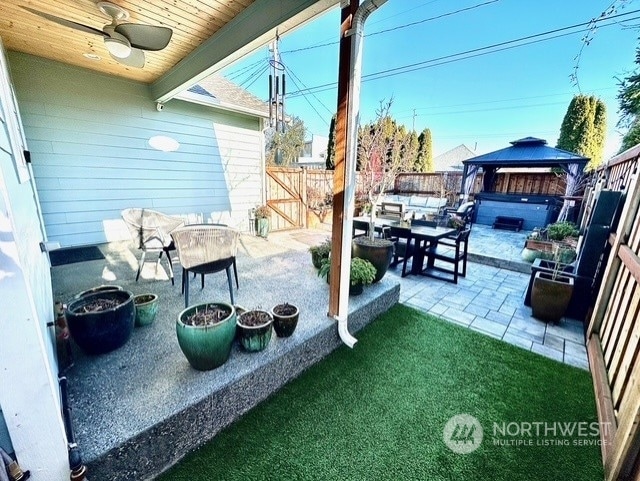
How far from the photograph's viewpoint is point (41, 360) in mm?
981

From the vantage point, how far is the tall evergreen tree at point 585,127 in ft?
30.1

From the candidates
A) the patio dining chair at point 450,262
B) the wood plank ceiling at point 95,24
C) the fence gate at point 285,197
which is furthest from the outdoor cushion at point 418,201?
the wood plank ceiling at point 95,24

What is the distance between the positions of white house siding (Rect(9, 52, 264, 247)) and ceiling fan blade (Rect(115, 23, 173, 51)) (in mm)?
2529

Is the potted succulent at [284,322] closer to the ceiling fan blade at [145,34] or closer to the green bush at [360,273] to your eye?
the green bush at [360,273]

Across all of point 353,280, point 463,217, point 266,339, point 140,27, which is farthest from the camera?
point 463,217

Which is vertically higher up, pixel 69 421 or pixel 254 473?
pixel 69 421

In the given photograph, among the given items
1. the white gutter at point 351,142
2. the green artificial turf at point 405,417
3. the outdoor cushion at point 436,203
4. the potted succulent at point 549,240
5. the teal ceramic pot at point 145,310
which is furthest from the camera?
the outdoor cushion at point 436,203

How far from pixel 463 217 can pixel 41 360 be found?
7656 mm

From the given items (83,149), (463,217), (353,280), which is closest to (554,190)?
(463,217)

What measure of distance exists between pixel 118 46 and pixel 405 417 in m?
4.01

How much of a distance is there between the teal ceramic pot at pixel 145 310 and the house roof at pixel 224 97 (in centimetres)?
401

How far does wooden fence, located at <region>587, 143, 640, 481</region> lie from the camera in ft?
4.58

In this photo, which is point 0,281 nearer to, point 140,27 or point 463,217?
point 140,27

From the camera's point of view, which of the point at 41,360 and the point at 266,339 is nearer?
the point at 41,360
